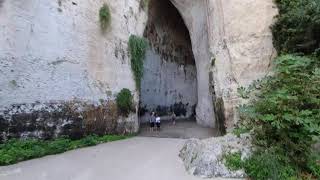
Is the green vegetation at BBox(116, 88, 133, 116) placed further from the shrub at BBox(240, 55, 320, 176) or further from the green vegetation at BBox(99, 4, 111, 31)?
the shrub at BBox(240, 55, 320, 176)

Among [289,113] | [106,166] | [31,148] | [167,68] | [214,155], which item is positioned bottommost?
[106,166]

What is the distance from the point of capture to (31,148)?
10883mm

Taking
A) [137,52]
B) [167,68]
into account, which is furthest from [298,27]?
[167,68]

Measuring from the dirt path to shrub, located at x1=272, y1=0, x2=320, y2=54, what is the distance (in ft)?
20.3

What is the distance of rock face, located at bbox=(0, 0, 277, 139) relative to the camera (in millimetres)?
11109

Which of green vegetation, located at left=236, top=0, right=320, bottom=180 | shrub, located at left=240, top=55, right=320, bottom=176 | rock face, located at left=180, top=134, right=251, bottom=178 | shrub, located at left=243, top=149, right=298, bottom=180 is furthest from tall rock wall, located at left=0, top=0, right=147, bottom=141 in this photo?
shrub, located at left=243, top=149, right=298, bottom=180

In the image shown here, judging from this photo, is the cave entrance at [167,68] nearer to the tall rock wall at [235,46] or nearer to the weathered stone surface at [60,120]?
the tall rock wall at [235,46]

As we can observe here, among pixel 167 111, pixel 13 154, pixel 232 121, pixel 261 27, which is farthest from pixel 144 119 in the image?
pixel 13 154

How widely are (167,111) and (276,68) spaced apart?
16.8m

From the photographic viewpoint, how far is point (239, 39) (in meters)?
15.5

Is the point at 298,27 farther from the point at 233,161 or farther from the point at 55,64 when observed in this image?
the point at 55,64

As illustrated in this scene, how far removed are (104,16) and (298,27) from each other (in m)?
8.43

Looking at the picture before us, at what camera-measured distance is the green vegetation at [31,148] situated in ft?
32.6

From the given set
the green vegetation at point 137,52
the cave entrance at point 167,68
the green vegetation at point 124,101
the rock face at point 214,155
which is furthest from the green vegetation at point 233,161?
the cave entrance at point 167,68
